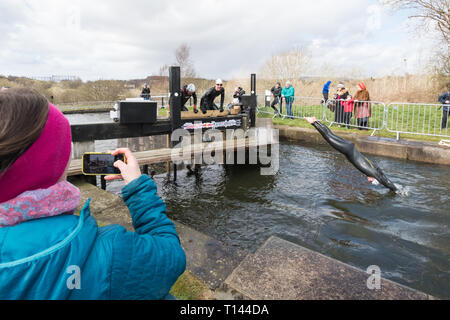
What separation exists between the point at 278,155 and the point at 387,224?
17.3 feet

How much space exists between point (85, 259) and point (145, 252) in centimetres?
20

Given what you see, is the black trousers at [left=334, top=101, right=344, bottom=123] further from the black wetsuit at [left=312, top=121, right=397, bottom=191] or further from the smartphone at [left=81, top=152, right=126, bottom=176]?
the smartphone at [left=81, top=152, right=126, bottom=176]

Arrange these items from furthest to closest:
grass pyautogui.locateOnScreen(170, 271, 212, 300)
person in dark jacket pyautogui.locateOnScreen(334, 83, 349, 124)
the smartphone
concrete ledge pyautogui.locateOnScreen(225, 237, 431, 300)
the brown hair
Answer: person in dark jacket pyautogui.locateOnScreen(334, 83, 349, 124) < grass pyautogui.locateOnScreen(170, 271, 212, 300) < concrete ledge pyautogui.locateOnScreen(225, 237, 431, 300) < the smartphone < the brown hair

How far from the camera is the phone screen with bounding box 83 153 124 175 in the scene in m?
1.56

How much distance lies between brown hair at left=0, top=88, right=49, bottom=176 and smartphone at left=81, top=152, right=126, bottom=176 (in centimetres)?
67

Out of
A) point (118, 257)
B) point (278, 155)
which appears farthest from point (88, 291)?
point (278, 155)

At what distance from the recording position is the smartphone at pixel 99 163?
1.56 metres

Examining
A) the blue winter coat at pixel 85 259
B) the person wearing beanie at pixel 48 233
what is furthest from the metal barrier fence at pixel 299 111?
the person wearing beanie at pixel 48 233

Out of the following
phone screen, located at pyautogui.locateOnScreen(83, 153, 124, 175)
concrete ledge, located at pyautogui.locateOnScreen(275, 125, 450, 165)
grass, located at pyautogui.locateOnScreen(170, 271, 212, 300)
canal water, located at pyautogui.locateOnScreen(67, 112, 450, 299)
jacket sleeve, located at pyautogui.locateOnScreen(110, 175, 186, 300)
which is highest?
phone screen, located at pyautogui.locateOnScreen(83, 153, 124, 175)

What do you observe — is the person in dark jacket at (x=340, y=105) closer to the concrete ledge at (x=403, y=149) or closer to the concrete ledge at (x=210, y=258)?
the concrete ledge at (x=403, y=149)

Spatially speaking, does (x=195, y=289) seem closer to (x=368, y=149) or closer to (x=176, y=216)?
(x=176, y=216)

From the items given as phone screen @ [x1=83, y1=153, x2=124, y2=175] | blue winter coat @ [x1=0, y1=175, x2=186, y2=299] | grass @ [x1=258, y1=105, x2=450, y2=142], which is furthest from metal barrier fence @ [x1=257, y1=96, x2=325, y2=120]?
blue winter coat @ [x1=0, y1=175, x2=186, y2=299]

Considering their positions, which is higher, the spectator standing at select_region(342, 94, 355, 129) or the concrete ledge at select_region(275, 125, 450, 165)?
the spectator standing at select_region(342, 94, 355, 129)

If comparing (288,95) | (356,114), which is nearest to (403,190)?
(356,114)
